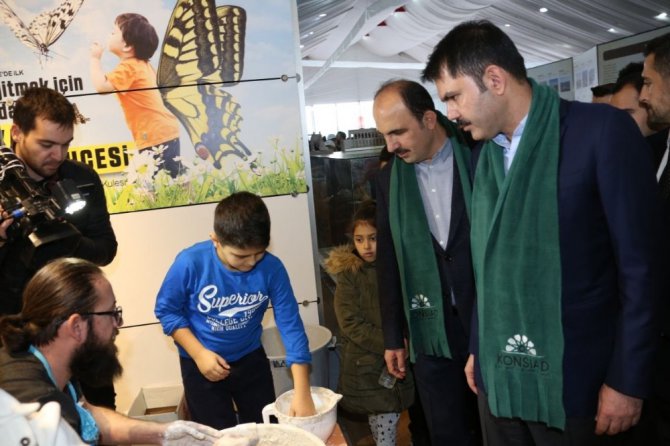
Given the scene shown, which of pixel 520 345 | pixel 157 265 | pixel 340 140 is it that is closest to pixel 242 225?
pixel 520 345

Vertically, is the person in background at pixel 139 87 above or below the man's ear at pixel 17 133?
above

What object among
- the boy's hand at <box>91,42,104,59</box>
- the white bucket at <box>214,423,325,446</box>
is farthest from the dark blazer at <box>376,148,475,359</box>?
the boy's hand at <box>91,42,104,59</box>

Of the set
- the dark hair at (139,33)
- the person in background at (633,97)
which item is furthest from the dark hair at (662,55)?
the dark hair at (139,33)

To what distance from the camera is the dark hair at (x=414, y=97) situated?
2.00m

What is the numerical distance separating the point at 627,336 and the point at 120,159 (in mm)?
2607

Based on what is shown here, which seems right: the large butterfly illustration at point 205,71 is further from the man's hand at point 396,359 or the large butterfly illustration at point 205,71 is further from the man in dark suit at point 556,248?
the man in dark suit at point 556,248

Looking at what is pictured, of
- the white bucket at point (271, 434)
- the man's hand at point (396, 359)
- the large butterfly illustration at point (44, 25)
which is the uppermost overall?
the large butterfly illustration at point (44, 25)

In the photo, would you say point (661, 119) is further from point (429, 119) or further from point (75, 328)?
point (75, 328)

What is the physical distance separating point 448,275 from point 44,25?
2415 millimetres

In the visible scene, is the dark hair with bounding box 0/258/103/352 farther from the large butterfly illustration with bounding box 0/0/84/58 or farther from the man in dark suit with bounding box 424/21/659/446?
the large butterfly illustration with bounding box 0/0/84/58

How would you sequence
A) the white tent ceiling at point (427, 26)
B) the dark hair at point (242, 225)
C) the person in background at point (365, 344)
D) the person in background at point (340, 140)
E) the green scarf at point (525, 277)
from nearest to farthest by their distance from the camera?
the green scarf at point (525, 277) → the dark hair at point (242, 225) → the person in background at point (365, 344) → the white tent ceiling at point (427, 26) → the person in background at point (340, 140)

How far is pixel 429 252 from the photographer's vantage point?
2.03 metres

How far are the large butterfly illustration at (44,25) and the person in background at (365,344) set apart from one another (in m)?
1.80

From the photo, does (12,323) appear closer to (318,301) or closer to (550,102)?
(550,102)
